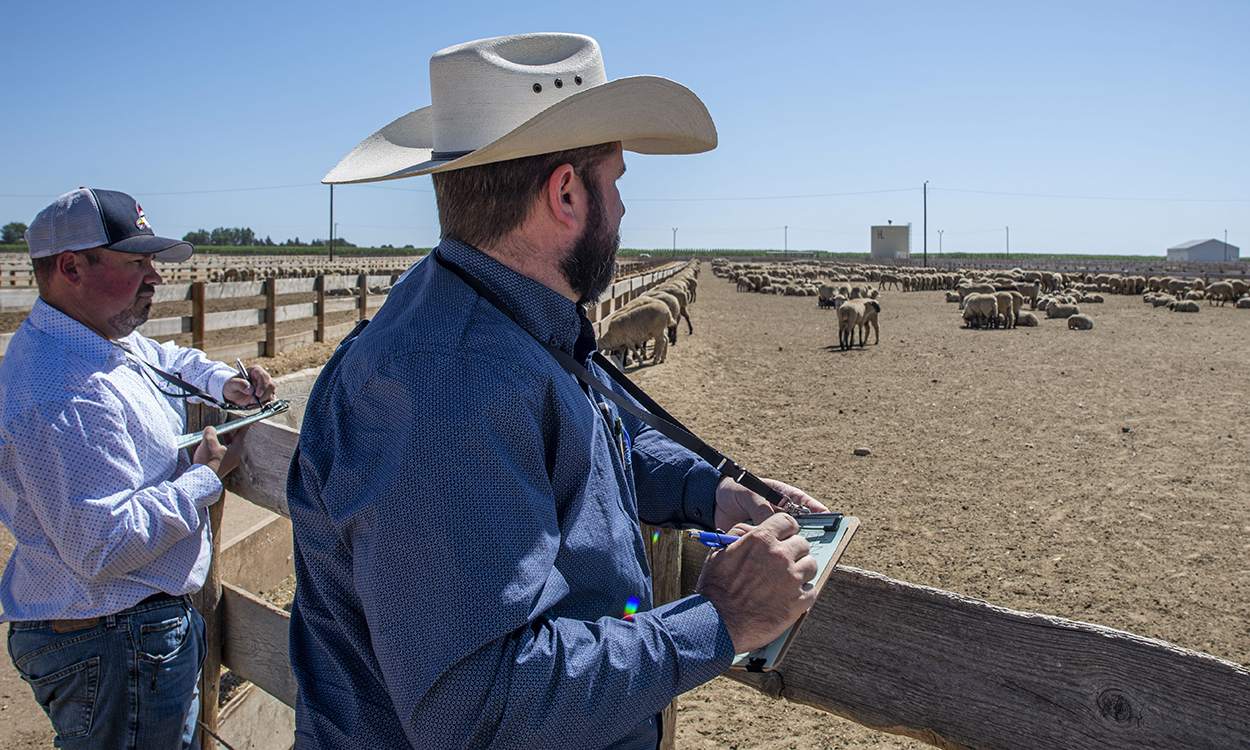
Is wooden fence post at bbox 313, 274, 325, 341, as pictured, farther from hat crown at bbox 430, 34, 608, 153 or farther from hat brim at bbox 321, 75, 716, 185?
hat crown at bbox 430, 34, 608, 153

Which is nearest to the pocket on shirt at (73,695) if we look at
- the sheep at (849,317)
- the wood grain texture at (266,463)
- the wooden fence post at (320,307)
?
the wood grain texture at (266,463)

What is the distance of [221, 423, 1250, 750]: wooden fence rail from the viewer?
1479mm

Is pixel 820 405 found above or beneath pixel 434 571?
beneath

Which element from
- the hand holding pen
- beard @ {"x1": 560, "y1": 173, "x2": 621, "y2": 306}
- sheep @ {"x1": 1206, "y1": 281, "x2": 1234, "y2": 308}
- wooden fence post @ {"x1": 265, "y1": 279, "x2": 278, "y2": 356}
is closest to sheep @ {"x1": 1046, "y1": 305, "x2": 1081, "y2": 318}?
sheep @ {"x1": 1206, "y1": 281, "x2": 1234, "y2": 308}

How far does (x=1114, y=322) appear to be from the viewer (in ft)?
83.9

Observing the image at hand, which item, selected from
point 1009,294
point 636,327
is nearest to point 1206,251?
point 1009,294

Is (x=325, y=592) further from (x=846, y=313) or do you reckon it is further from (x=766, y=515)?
(x=846, y=313)

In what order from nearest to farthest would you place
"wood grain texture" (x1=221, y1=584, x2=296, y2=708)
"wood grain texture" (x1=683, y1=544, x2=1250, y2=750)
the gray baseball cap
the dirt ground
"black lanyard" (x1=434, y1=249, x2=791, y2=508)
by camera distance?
1. "black lanyard" (x1=434, y1=249, x2=791, y2=508)
2. "wood grain texture" (x1=683, y1=544, x2=1250, y2=750)
3. the gray baseball cap
4. "wood grain texture" (x1=221, y1=584, x2=296, y2=708)
5. the dirt ground

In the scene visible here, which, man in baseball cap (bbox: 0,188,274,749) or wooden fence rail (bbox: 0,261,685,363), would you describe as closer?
man in baseball cap (bbox: 0,188,274,749)

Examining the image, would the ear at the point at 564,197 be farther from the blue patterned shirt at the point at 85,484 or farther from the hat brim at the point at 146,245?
the hat brim at the point at 146,245

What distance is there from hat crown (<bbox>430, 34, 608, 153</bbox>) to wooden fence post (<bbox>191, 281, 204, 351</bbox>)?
924 cm

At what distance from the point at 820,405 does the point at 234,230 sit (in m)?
149

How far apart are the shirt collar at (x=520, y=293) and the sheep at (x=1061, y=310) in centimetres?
3015

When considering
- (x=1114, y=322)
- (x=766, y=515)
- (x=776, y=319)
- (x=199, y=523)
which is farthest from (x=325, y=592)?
(x=1114, y=322)
